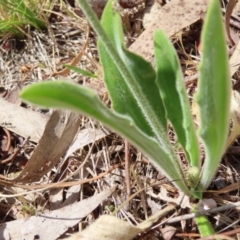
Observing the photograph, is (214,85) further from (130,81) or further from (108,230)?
(108,230)

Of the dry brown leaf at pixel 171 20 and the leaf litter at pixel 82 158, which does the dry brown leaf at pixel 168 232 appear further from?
the dry brown leaf at pixel 171 20

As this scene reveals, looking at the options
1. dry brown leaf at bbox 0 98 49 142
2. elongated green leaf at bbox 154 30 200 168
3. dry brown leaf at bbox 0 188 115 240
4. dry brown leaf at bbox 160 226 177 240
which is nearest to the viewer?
elongated green leaf at bbox 154 30 200 168

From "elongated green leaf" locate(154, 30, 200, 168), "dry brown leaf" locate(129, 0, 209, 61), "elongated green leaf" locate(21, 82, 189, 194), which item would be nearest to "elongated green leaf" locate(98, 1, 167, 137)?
"elongated green leaf" locate(154, 30, 200, 168)

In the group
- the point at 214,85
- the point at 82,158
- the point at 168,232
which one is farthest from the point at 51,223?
the point at 214,85

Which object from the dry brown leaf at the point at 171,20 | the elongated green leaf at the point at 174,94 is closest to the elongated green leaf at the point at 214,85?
the elongated green leaf at the point at 174,94

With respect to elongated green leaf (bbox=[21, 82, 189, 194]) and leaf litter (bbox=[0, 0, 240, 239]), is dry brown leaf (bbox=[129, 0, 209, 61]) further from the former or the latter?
elongated green leaf (bbox=[21, 82, 189, 194])

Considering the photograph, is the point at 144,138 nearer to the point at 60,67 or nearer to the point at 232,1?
the point at 232,1
